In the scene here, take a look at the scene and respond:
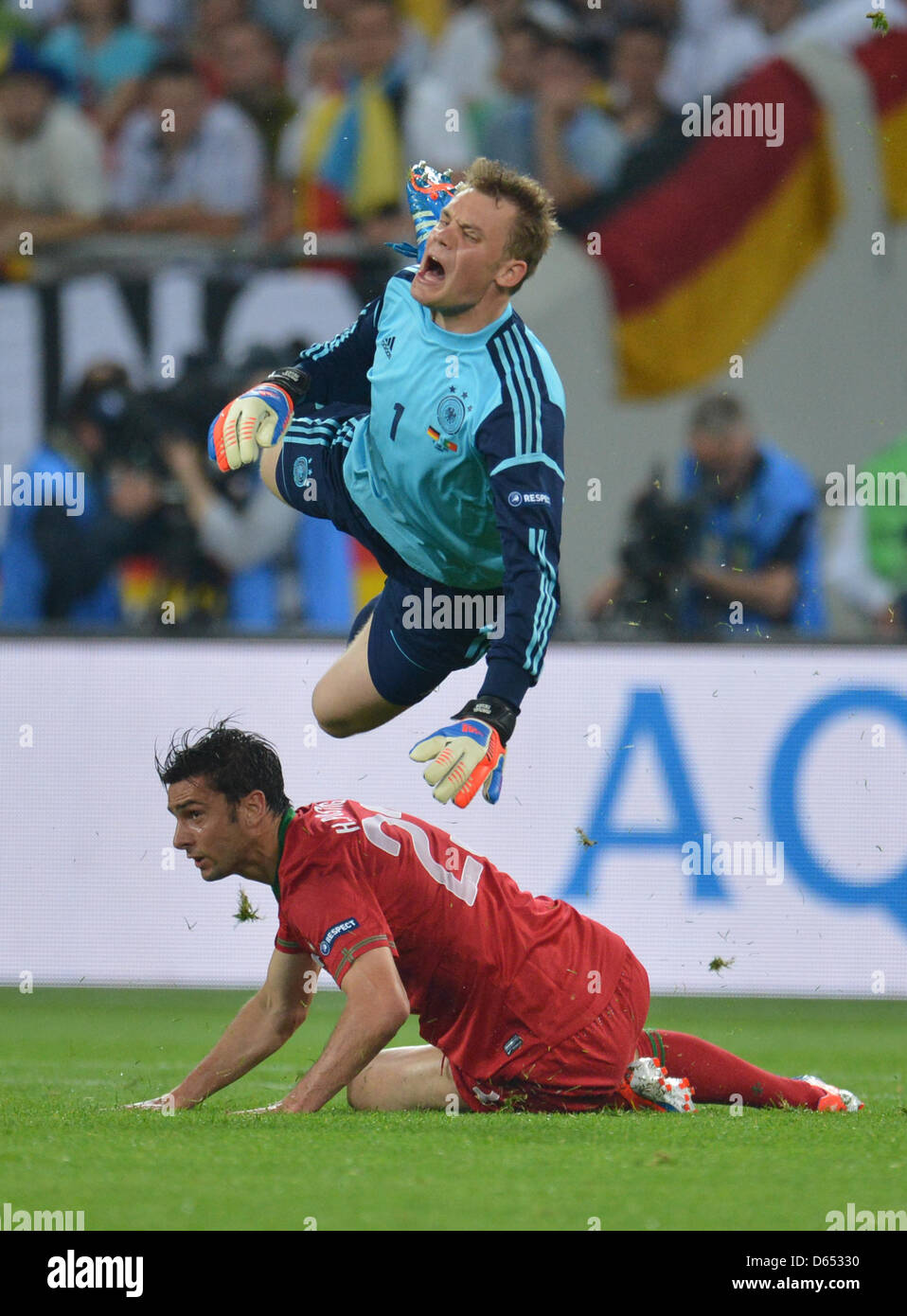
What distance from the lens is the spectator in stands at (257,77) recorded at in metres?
10.2

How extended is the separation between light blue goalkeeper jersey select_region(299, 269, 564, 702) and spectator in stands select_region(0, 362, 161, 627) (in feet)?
11.6

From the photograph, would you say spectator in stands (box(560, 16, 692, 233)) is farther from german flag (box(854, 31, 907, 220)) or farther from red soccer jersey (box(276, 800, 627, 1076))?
red soccer jersey (box(276, 800, 627, 1076))

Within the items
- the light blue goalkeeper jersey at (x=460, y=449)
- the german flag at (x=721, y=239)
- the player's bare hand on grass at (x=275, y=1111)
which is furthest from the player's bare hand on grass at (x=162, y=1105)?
the german flag at (x=721, y=239)

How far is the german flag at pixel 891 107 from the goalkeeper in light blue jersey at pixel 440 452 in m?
5.50

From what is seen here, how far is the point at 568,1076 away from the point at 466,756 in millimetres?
1326

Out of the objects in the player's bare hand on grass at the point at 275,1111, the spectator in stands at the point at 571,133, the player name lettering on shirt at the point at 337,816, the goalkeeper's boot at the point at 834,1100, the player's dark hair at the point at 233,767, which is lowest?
the goalkeeper's boot at the point at 834,1100

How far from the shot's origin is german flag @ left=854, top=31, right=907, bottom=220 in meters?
9.96

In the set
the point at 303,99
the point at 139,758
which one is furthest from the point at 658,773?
the point at 303,99

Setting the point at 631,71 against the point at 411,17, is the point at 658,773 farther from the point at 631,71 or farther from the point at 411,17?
the point at 411,17

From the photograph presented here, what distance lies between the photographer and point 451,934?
473cm

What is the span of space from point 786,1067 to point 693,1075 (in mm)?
1496

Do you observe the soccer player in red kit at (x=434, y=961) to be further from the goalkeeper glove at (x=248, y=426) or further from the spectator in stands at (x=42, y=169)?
the spectator in stands at (x=42, y=169)

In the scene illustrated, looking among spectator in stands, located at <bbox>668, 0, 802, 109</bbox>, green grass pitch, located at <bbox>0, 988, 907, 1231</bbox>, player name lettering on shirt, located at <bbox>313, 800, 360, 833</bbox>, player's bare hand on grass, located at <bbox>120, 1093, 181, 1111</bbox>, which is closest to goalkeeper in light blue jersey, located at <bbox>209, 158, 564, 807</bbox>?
player name lettering on shirt, located at <bbox>313, 800, 360, 833</bbox>

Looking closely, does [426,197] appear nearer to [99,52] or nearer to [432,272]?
[432,272]
